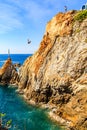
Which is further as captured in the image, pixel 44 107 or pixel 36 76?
pixel 36 76

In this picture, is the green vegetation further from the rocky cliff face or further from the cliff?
the cliff

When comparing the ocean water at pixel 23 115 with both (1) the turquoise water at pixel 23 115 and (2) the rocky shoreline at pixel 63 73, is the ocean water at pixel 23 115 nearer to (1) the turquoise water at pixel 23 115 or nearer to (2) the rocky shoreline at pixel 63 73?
(1) the turquoise water at pixel 23 115

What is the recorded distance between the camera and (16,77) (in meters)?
87.3

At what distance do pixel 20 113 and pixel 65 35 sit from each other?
19263mm

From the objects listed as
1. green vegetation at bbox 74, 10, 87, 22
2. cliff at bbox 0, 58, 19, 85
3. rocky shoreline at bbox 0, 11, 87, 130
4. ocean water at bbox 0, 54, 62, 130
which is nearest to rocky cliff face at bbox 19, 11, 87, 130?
rocky shoreline at bbox 0, 11, 87, 130

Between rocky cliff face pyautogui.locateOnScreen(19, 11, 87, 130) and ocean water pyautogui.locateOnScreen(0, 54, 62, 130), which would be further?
rocky cliff face pyautogui.locateOnScreen(19, 11, 87, 130)

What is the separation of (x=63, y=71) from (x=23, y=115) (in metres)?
11.5

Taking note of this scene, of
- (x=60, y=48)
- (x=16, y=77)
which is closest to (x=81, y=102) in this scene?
(x=60, y=48)

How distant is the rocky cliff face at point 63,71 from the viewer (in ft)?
136

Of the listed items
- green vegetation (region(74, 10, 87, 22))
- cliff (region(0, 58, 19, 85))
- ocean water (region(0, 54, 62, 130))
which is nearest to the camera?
ocean water (region(0, 54, 62, 130))

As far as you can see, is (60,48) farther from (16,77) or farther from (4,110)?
(16,77)

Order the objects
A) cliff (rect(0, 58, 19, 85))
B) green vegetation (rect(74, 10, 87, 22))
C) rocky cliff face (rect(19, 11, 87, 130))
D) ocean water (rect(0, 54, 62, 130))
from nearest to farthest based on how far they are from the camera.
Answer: ocean water (rect(0, 54, 62, 130)) < rocky cliff face (rect(19, 11, 87, 130)) < green vegetation (rect(74, 10, 87, 22)) < cliff (rect(0, 58, 19, 85))

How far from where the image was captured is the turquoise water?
135 ft

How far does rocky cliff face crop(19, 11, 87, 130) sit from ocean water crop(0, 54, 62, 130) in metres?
2.54
